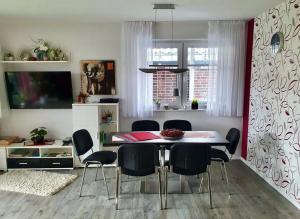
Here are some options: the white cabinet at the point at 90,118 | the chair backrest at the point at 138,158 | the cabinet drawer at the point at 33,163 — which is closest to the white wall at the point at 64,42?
the white cabinet at the point at 90,118

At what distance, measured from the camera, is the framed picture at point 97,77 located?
179 inches

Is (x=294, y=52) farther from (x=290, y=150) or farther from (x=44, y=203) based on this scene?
(x=44, y=203)

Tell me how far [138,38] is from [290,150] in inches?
113

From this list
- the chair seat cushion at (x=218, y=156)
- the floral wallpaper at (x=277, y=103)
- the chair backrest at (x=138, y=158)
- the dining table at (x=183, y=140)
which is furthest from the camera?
the chair seat cushion at (x=218, y=156)

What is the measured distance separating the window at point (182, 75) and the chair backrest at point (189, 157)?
1.93 metres

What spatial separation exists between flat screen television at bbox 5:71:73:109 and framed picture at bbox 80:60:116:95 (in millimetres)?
279

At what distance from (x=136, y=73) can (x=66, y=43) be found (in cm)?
133

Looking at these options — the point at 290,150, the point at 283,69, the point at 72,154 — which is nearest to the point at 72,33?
the point at 72,154

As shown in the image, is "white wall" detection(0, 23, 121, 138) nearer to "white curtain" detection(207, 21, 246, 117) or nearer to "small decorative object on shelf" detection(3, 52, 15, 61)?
"small decorative object on shelf" detection(3, 52, 15, 61)

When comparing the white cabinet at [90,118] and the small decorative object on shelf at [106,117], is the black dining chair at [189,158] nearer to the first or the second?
the white cabinet at [90,118]

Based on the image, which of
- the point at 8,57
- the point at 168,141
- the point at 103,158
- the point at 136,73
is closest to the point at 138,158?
the point at 168,141

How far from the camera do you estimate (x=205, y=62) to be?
465cm

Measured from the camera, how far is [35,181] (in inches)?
151

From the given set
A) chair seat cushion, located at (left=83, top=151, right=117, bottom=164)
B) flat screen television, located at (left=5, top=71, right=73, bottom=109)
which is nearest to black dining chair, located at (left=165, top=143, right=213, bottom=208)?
chair seat cushion, located at (left=83, top=151, right=117, bottom=164)
